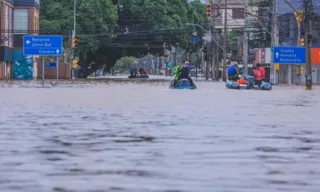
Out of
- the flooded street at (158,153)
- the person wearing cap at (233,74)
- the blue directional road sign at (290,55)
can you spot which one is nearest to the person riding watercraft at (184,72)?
the person wearing cap at (233,74)

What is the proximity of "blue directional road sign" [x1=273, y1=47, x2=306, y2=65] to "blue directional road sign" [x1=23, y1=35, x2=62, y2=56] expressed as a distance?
1642 centimetres

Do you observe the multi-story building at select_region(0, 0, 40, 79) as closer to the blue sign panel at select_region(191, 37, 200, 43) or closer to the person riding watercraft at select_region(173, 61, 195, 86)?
the blue sign panel at select_region(191, 37, 200, 43)

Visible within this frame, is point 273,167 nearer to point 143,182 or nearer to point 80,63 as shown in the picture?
point 143,182

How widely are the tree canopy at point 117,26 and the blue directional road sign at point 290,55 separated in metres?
30.6

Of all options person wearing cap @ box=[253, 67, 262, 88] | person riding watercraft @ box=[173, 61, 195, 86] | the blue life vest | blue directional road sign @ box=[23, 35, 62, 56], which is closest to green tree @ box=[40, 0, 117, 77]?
blue directional road sign @ box=[23, 35, 62, 56]

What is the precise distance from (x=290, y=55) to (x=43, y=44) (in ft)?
60.9

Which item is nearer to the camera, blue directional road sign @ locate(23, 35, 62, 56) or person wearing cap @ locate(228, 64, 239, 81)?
person wearing cap @ locate(228, 64, 239, 81)

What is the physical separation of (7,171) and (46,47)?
2300 inches

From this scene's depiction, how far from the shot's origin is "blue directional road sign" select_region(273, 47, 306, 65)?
68.4 meters

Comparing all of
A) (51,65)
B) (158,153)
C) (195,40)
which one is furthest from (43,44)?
(158,153)

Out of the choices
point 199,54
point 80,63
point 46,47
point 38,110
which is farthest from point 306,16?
point 199,54

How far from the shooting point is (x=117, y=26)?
10231 centimetres

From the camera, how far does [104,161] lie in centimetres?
1058

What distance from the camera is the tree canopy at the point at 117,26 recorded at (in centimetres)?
9625
